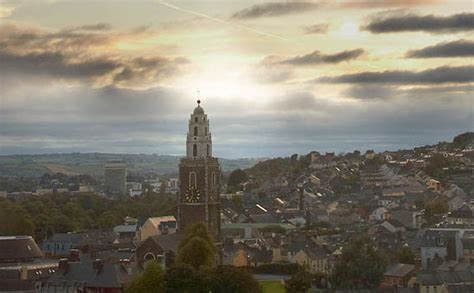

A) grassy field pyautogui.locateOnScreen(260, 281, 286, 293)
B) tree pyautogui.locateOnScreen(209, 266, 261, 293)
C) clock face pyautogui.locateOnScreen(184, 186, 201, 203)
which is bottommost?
grassy field pyautogui.locateOnScreen(260, 281, 286, 293)

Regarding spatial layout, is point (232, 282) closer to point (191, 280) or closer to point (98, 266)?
point (191, 280)

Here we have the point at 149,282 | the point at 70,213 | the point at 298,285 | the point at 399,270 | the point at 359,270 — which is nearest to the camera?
the point at 149,282

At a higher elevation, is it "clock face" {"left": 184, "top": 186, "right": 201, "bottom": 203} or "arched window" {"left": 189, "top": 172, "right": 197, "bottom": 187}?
"arched window" {"left": 189, "top": 172, "right": 197, "bottom": 187}

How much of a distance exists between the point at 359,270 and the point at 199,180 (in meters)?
8.46

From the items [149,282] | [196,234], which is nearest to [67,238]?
[196,234]

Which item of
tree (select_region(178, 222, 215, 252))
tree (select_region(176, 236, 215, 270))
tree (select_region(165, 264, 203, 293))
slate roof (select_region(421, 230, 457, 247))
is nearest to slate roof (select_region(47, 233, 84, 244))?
tree (select_region(178, 222, 215, 252))

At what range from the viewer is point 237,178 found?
57.8 meters

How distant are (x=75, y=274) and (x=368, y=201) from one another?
2285 centimetres

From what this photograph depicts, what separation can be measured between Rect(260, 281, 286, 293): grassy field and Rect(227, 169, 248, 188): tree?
34.0 metres

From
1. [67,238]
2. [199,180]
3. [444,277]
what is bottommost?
[67,238]

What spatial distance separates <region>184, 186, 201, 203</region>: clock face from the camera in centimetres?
2780

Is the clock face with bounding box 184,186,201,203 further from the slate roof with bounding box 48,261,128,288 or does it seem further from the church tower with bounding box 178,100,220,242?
the slate roof with bounding box 48,261,128,288

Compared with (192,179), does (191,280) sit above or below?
below

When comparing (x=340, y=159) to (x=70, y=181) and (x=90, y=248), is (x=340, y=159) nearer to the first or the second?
(x=70, y=181)
